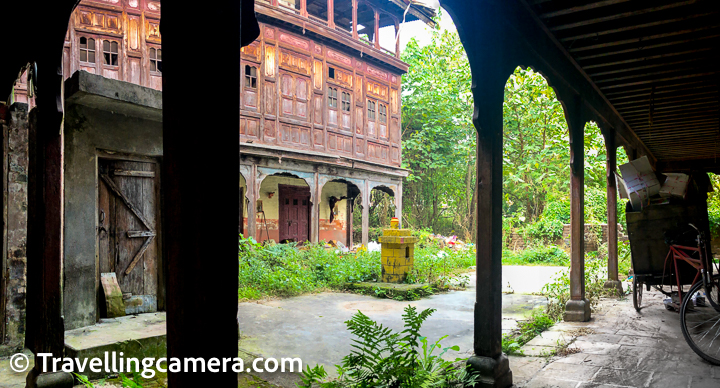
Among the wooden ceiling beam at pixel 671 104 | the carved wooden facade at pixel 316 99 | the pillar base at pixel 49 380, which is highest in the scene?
the carved wooden facade at pixel 316 99

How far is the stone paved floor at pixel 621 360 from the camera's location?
11.9 ft

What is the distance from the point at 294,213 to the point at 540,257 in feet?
27.5

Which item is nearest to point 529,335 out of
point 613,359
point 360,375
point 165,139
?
point 613,359

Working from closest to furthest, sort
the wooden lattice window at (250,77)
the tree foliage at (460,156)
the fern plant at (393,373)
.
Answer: the fern plant at (393,373), the wooden lattice window at (250,77), the tree foliage at (460,156)

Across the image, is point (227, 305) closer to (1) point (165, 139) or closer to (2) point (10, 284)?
(1) point (165, 139)

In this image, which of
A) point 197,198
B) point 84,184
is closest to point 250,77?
point 84,184

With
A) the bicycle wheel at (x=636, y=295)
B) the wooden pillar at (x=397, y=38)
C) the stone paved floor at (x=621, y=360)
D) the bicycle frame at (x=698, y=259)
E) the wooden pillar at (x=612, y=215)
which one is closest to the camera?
the stone paved floor at (x=621, y=360)

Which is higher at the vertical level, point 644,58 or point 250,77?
point 250,77

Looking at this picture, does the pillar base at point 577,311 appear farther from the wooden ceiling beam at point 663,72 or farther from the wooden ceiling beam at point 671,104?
the wooden ceiling beam at point 671,104

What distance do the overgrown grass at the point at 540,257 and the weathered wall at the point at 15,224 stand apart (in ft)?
42.1

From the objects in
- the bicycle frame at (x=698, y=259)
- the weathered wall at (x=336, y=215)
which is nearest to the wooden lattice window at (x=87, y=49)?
the weathered wall at (x=336, y=215)

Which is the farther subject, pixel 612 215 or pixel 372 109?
pixel 372 109

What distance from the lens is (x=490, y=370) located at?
133 inches

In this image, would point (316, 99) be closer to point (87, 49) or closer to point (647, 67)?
point (87, 49)
